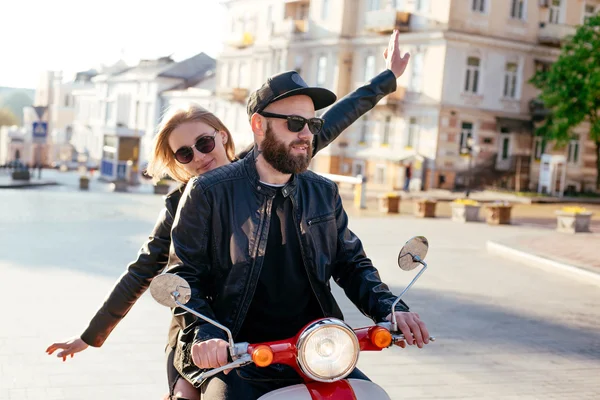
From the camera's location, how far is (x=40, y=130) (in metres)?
32.8

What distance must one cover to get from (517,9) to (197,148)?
3869 cm

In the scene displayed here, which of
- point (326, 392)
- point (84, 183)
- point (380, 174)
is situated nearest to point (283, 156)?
point (326, 392)

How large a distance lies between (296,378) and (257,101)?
1.02 meters

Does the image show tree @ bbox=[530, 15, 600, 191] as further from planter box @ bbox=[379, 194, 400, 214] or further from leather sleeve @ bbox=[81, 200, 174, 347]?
leather sleeve @ bbox=[81, 200, 174, 347]

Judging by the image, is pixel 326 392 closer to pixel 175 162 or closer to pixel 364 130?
pixel 175 162

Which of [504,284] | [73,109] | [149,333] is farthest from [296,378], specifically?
[73,109]

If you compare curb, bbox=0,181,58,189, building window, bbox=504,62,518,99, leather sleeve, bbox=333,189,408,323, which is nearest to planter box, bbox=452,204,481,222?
curb, bbox=0,181,58,189

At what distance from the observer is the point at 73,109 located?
301 feet

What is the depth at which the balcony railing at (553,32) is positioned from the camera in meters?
39.9

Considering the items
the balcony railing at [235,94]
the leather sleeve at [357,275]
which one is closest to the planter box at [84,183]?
the balcony railing at [235,94]

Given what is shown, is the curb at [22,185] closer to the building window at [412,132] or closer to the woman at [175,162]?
the building window at [412,132]

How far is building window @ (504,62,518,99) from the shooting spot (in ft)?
131

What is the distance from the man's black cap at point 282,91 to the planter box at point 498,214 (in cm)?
1966

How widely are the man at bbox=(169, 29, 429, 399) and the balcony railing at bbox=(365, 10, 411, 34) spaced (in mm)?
37334
